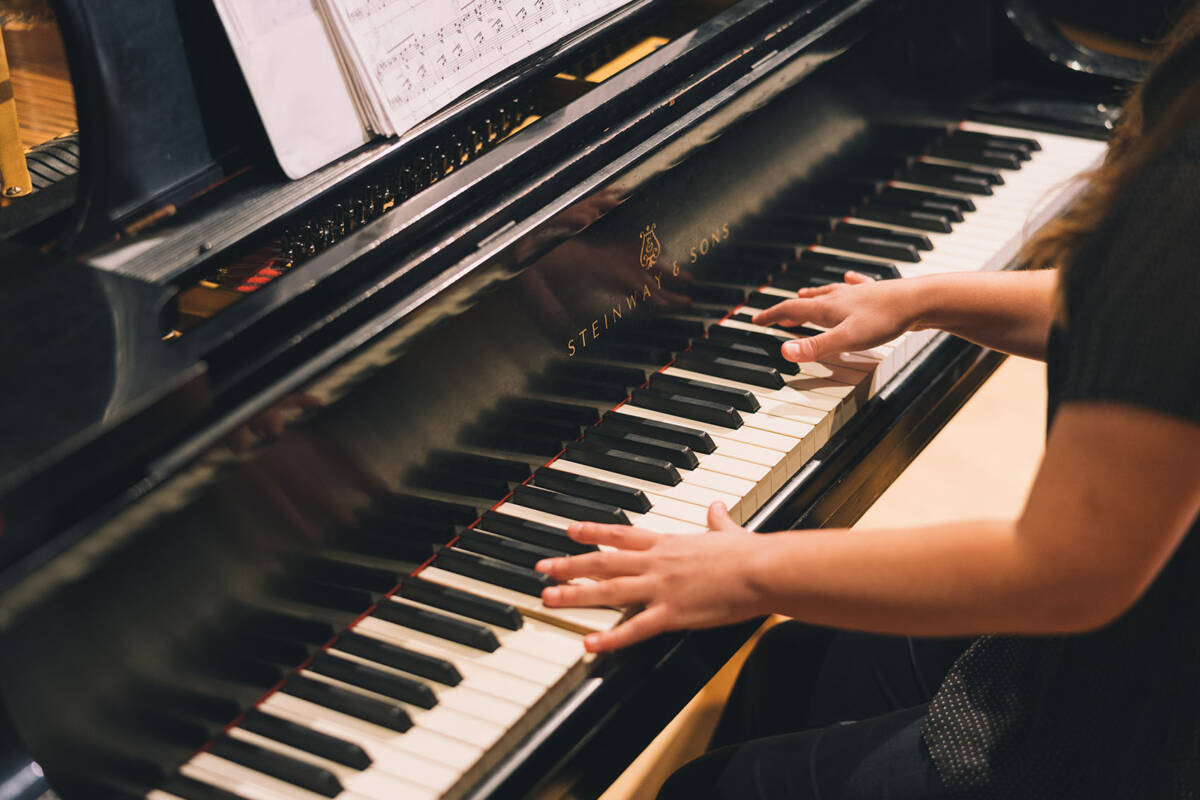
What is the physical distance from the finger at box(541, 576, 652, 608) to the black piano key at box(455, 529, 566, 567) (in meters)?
0.08

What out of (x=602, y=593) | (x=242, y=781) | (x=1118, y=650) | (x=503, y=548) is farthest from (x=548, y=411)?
(x=1118, y=650)

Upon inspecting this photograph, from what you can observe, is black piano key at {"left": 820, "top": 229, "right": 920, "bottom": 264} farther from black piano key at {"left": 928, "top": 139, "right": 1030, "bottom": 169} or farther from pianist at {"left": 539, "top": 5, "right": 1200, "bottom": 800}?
pianist at {"left": 539, "top": 5, "right": 1200, "bottom": 800}

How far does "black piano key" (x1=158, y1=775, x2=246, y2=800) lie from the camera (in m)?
1.14

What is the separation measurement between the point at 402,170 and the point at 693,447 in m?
0.54

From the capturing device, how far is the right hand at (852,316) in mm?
1660

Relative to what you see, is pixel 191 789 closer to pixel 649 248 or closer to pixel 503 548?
pixel 503 548

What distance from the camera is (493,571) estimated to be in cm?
134

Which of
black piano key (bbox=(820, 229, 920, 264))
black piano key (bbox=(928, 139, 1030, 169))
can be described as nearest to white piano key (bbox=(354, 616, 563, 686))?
black piano key (bbox=(820, 229, 920, 264))

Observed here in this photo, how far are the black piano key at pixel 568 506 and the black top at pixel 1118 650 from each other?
422mm

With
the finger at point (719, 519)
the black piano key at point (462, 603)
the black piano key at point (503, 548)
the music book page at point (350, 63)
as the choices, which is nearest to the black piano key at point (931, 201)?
the music book page at point (350, 63)

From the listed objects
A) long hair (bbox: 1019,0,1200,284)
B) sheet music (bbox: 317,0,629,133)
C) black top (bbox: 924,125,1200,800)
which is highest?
sheet music (bbox: 317,0,629,133)

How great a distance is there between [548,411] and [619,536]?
31 centimetres

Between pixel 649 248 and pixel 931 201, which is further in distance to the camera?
pixel 931 201

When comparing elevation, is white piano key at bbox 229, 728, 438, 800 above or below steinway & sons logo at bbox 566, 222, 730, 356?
below
